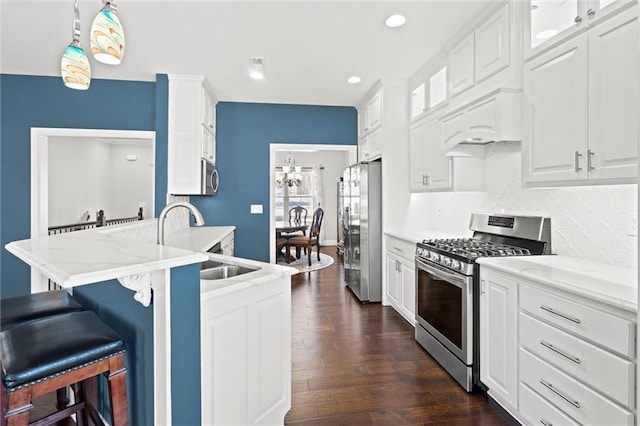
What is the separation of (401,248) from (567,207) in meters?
1.65

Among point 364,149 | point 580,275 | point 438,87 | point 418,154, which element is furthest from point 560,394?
point 364,149

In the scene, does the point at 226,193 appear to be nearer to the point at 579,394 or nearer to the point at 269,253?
the point at 269,253

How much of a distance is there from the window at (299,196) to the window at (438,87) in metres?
6.21

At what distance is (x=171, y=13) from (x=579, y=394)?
3419 millimetres

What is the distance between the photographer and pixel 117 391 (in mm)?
1269

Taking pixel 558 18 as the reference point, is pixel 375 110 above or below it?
above

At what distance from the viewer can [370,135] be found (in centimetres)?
450

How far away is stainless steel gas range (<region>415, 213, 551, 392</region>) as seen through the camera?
7.25 feet

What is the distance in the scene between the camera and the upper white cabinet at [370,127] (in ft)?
13.6

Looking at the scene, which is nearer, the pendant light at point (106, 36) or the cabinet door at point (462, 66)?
the pendant light at point (106, 36)

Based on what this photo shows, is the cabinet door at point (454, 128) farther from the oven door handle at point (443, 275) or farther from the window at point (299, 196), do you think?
the window at point (299, 196)

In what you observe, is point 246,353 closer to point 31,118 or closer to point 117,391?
point 117,391

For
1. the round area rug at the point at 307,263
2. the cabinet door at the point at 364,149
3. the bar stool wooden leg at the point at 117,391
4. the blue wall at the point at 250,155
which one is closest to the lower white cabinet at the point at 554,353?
the bar stool wooden leg at the point at 117,391

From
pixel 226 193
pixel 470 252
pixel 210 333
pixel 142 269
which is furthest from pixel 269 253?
pixel 142 269
